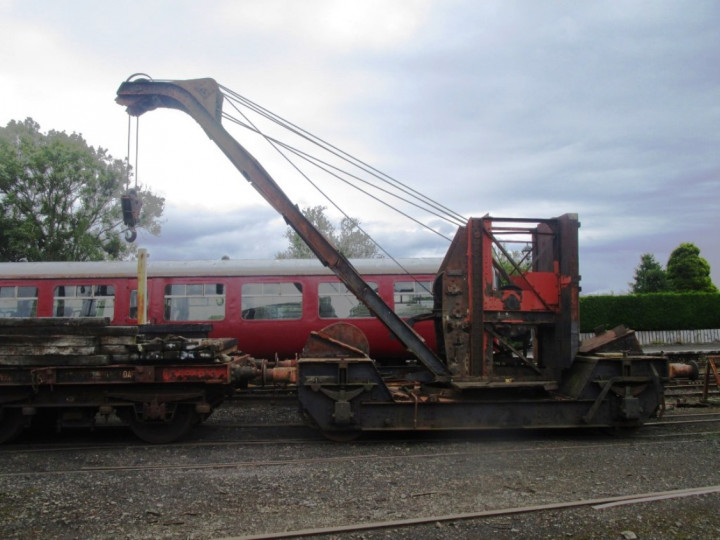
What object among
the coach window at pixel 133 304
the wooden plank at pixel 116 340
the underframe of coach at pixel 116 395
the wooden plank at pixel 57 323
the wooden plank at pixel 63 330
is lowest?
the underframe of coach at pixel 116 395

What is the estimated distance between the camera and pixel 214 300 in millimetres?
11562

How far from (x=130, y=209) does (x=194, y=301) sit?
12.3 ft

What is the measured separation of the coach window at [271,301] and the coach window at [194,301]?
0.57 metres

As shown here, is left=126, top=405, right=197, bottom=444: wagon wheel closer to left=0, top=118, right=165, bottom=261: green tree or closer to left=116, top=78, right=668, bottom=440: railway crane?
left=116, top=78, right=668, bottom=440: railway crane

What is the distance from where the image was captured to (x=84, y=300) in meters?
11.6

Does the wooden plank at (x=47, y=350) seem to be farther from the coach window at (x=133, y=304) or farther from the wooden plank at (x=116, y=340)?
the coach window at (x=133, y=304)

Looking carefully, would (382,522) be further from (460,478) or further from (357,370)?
(357,370)

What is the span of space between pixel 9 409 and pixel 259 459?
373 cm

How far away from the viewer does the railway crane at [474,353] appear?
284 inches

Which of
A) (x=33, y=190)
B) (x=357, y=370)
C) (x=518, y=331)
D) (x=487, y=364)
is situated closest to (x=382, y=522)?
(x=357, y=370)

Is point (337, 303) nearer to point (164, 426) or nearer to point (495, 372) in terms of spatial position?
point (495, 372)

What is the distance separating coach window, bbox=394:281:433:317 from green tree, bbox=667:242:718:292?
2057cm

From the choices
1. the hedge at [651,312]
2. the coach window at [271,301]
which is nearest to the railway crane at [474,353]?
the coach window at [271,301]

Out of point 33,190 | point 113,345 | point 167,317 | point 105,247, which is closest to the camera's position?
point 113,345
